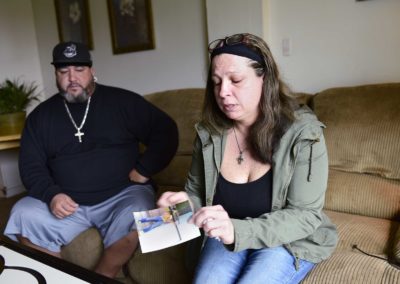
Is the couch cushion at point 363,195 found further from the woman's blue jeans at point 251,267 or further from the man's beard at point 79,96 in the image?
the man's beard at point 79,96

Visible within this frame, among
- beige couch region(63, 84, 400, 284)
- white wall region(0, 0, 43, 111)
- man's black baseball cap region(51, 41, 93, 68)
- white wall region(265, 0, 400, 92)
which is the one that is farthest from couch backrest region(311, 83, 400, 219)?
white wall region(0, 0, 43, 111)

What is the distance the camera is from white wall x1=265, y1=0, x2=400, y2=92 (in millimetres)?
1933

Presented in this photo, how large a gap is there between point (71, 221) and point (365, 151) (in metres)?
1.30

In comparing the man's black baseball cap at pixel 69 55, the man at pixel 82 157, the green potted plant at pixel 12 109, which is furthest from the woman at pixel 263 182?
the green potted plant at pixel 12 109

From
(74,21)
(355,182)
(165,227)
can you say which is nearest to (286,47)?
(355,182)

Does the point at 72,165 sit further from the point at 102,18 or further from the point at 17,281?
the point at 102,18

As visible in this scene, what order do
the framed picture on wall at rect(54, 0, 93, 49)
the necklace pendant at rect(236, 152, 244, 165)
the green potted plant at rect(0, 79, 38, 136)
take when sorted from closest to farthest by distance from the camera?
the necklace pendant at rect(236, 152, 244, 165) → the green potted plant at rect(0, 79, 38, 136) → the framed picture on wall at rect(54, 0, 93, 49)

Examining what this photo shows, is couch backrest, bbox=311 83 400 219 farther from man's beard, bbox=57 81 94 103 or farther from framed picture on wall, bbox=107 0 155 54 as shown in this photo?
framed picture on wall, bbox=107 0 155 54

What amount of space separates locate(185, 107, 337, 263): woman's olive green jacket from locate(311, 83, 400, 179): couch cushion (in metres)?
0.54

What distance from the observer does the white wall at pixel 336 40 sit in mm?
1933

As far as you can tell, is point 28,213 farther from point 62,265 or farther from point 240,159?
point 240,159

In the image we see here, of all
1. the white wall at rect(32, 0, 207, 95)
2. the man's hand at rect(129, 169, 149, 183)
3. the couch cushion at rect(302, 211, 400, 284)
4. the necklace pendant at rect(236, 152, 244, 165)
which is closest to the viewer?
the couch cushion at rect(302, 211, 400, 284)

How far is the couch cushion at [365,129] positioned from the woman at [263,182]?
52 cm

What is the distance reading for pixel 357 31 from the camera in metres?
2.01
